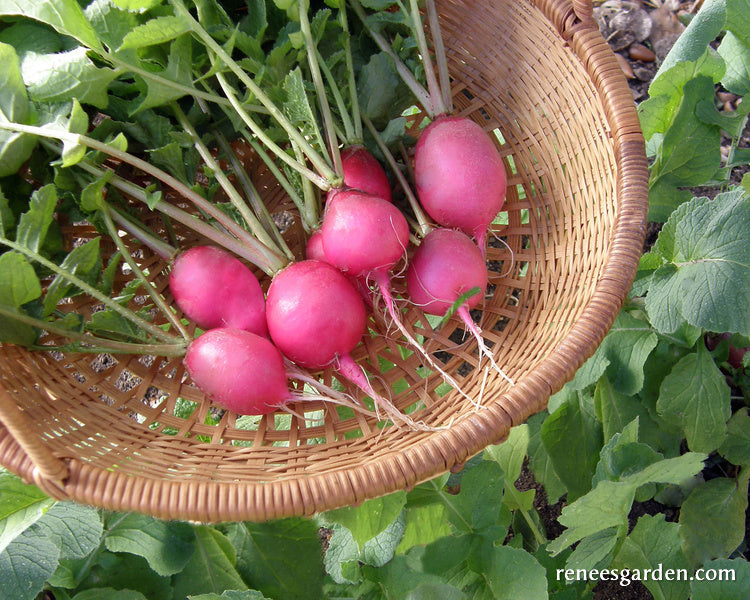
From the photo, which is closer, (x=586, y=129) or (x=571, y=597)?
(x=571, y=597)

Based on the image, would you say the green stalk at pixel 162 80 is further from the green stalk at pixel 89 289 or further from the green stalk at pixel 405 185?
the green stalk at pixel 89 289

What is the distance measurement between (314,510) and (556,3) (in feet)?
3.44

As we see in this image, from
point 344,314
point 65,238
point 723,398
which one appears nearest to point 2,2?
point 65,238

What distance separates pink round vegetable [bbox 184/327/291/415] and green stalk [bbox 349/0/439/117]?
0.59 meters

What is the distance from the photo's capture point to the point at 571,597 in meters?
1.14

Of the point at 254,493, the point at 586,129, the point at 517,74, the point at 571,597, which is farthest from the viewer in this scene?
the point at 517,74

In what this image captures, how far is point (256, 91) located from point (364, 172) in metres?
0.25

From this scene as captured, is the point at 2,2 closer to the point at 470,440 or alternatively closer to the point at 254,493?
the point at 254,493

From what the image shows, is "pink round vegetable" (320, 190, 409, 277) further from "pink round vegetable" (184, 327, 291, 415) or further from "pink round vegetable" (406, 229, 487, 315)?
"pink round vegetable" (184, 327, 291, 415)

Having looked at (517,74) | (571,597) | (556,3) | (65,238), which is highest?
(556,3)

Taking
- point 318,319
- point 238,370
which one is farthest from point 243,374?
point 318,319

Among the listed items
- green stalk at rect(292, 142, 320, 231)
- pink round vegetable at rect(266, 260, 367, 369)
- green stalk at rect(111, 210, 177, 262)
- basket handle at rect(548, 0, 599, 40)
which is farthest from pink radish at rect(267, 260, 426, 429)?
basket handle at rect(548, 0, 599, 40)

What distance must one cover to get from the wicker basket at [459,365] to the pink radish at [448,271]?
0.09m

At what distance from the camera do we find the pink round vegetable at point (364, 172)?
4.04 feet
